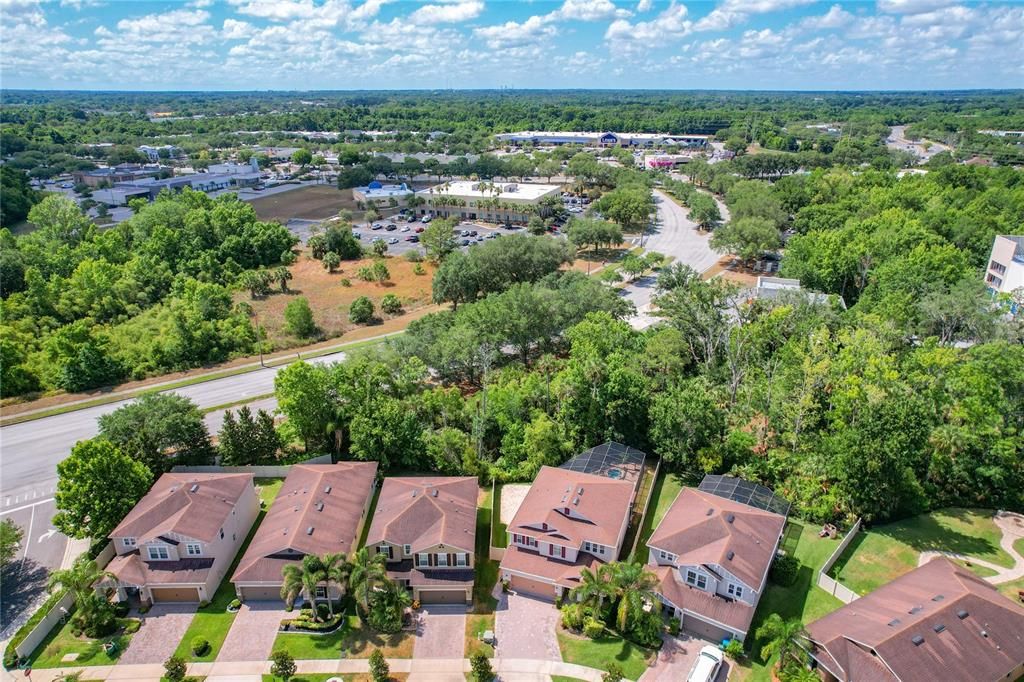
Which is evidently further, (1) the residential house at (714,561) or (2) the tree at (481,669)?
(1) the residential house at (714,561)

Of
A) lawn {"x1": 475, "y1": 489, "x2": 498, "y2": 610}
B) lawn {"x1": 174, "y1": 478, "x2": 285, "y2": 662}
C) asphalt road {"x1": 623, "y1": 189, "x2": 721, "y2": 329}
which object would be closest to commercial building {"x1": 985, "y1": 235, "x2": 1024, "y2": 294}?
asphalt road {"x1": 623, "y1": 189, "x2": 721, "y2": 329}

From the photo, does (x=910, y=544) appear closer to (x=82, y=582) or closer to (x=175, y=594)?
(x=175, y=594)

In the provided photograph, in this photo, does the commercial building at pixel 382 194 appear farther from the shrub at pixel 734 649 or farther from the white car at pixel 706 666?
the white car at pixel 706 666

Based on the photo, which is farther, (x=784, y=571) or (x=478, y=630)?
(x=784, y=571)

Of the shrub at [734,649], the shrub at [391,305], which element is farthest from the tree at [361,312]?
the shrub at [734,649]

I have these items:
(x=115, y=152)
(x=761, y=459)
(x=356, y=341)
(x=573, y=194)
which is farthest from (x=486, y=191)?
(x=115, y=152)

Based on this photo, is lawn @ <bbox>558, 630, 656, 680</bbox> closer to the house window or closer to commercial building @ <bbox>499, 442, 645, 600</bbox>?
commercial building @ <bbox>499, 442, 645, 600</bbox>

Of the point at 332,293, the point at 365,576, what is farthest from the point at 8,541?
the point at 332,293
